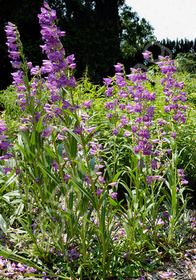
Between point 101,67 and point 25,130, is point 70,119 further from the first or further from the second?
point 101,67


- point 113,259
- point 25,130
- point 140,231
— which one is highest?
point 25,130

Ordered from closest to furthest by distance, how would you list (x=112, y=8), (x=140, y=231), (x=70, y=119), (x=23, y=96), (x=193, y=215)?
(x=70, y=119) < (x=23, y=96) < (x=140, y=231) < (x=193, y=215) < (x=112, y=8)

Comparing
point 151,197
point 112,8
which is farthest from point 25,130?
point 112,8

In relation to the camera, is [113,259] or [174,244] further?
[174,244]

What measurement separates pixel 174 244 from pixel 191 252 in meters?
0.14

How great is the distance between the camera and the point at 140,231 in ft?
6.19

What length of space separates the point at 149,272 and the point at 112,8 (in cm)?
1303

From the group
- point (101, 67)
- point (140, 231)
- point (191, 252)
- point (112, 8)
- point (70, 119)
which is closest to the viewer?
point (70, 119)

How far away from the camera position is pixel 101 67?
38.5ft

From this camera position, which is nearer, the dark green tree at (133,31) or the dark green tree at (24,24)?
the dark green tree at (24,24)

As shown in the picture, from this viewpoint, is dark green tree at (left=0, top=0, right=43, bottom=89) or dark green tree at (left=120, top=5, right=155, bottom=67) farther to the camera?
dark green tree at (left=120, top=5, right=155, bottom=67)

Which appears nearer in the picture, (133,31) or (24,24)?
(24,24)

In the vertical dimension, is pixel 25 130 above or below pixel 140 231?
above

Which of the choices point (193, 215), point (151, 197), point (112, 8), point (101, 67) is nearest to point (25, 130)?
point (151, 197)
